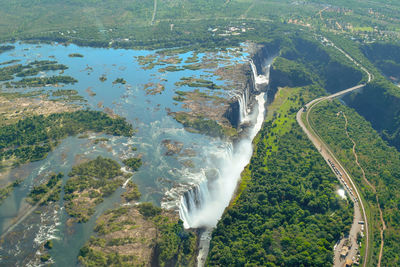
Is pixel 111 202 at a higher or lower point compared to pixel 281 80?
lower

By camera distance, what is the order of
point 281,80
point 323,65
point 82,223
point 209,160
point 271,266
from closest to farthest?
point 271,266 → point 82,223 → point 209,160 → point 281,80 → point 323,65

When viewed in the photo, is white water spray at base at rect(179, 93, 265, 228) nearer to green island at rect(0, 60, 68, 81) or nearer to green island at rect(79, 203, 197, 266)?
green island at rect(79, 203, 197, 266)

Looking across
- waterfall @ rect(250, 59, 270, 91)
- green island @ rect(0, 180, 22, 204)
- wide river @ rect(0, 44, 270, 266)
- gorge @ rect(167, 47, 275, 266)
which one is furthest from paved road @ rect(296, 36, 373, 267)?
green island @ rect(0, 180, 22, 204)

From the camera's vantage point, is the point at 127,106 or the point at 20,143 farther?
the point at 127,106

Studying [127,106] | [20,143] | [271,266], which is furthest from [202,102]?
[271,266]

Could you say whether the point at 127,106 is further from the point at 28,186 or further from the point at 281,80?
the point at 281,80

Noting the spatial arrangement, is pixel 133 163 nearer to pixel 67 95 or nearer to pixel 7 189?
pixel 7 189
